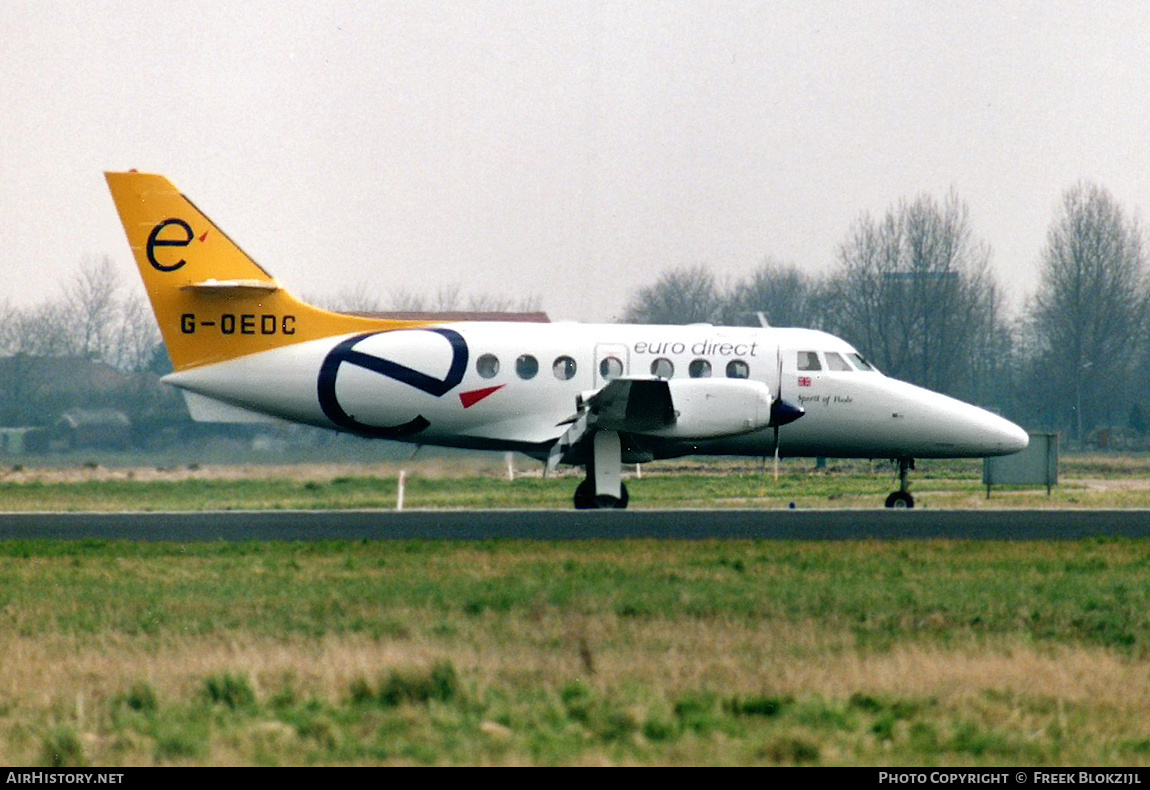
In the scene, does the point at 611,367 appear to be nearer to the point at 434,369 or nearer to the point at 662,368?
the point at 662,368

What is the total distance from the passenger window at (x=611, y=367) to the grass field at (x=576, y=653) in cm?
671

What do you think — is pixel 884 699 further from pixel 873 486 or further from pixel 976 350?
pixel 976 350

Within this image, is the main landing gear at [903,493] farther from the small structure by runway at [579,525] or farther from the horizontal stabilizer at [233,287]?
the horizontal stabilizer at [233,287]

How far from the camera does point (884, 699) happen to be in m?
9.34

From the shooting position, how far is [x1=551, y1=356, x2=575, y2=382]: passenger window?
24516 millimetres

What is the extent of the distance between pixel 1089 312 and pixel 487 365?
4586cm

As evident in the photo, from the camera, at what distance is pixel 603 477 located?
24062mm

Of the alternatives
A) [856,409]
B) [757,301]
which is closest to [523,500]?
[856,409]

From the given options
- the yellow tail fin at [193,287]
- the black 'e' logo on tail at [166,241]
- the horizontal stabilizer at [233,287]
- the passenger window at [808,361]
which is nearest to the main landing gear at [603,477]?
the passenger window at [808,361]

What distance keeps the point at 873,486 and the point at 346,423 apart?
15242 mm

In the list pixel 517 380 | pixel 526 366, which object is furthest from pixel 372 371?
pixel 526 366

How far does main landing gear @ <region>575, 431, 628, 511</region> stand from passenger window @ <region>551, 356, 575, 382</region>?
1.36m

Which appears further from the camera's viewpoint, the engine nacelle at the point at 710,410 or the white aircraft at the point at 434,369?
the white aircraft at the point at 434,369

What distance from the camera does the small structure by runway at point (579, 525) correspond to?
64.1 feet
